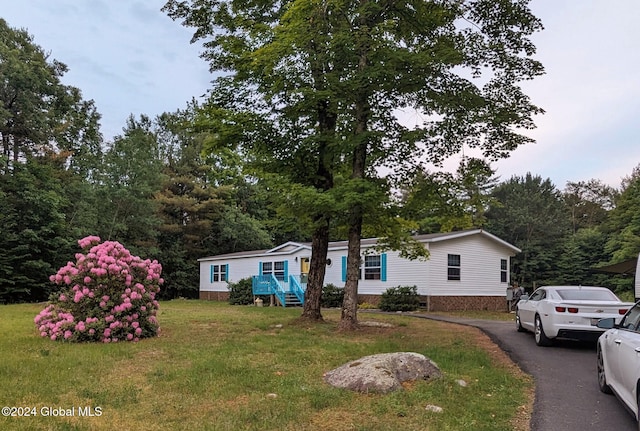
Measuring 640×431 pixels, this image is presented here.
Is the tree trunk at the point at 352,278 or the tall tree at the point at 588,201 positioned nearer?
the tree trunk at the point at 352,278

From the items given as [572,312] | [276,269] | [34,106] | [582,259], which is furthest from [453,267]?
[34,106]

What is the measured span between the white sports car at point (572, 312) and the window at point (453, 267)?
10820 mm

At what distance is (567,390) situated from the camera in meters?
6.18

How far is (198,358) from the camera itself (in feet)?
25.6

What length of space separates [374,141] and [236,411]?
27.2 ft

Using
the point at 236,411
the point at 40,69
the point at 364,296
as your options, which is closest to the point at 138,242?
the point at 40,69

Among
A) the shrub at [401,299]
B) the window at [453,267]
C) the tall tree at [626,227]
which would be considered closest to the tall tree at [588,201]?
the tall tree at [626,227]

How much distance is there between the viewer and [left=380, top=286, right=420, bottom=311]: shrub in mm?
19828

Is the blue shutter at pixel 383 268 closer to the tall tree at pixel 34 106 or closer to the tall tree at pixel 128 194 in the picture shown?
the tall tree at pixel 128 194

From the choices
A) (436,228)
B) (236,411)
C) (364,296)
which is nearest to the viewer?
(236,411)

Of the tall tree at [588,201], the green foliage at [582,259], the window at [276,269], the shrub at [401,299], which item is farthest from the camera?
the tall tree at [588,201]

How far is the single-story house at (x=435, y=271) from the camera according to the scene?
20547 millimetres

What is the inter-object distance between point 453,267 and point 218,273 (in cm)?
1591

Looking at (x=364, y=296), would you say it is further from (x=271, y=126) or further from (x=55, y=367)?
(x=55, y=367)
